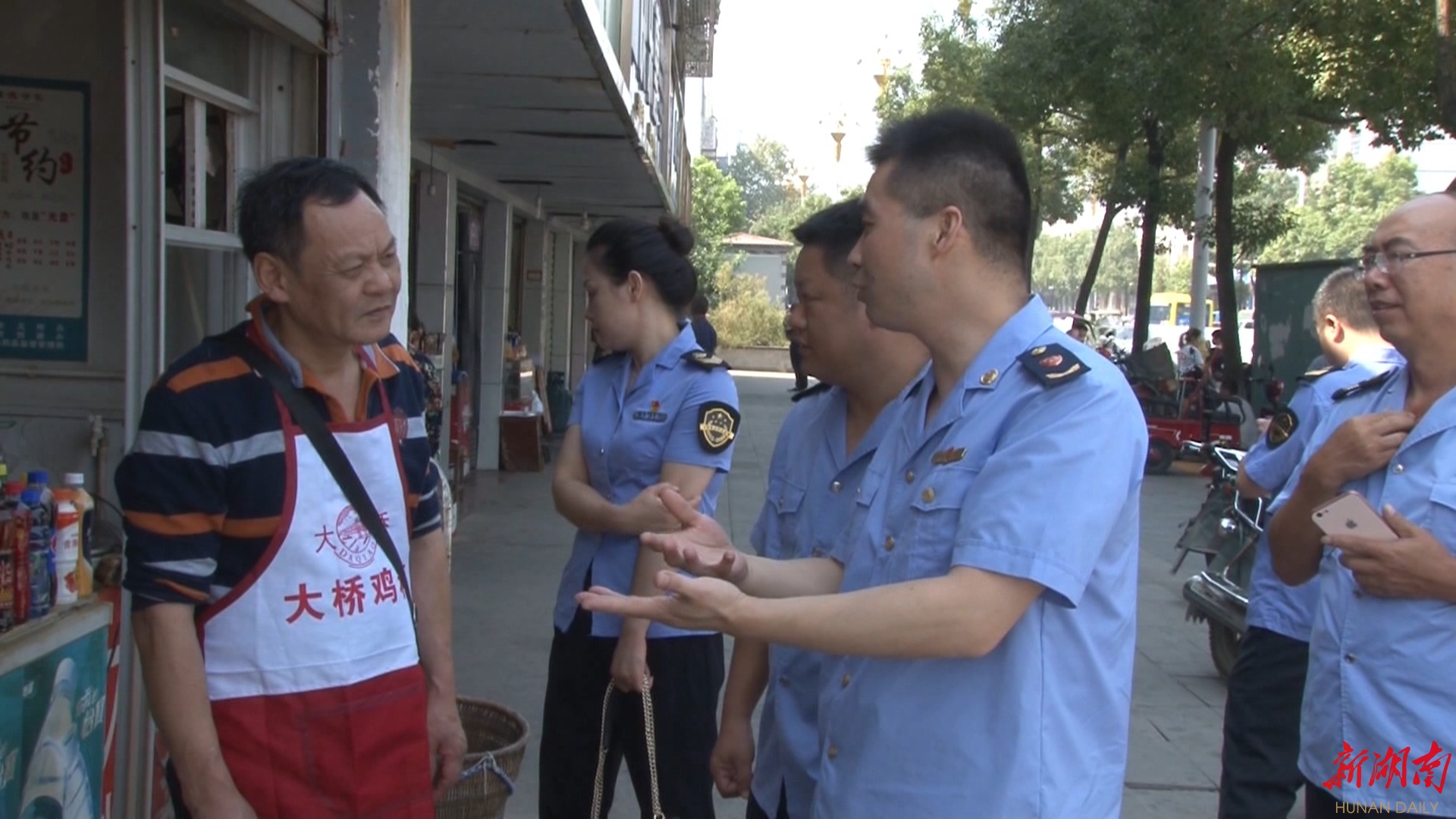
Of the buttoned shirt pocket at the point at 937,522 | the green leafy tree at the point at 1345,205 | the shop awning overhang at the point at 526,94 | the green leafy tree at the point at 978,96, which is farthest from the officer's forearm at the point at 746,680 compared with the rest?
the green leafy tree at the point at 1345,205

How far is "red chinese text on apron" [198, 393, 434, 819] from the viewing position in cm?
229

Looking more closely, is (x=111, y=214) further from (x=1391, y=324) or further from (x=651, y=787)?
(x=1391, y=324)

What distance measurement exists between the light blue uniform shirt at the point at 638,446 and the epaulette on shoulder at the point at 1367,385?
145cm

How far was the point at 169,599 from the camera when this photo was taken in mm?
2188

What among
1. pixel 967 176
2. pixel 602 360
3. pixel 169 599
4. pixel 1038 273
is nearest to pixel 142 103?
pixel 602 360

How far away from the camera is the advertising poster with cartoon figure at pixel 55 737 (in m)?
2.95

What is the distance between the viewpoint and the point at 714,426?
3350 mm

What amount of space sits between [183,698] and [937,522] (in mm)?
1273

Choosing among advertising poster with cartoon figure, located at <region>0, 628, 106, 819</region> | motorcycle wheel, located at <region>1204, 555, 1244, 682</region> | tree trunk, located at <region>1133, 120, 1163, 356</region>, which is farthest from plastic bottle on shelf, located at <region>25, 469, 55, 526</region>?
tree trunk, located at <region>1133, 120, 1163, 356</region>

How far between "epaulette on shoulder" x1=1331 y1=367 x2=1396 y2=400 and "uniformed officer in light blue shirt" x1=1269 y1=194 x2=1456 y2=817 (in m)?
0.08

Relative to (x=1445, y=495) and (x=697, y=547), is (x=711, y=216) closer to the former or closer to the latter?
(x=1445, y=495)

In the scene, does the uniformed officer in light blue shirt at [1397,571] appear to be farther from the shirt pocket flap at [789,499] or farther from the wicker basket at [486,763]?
the wicker basket at [486,763]

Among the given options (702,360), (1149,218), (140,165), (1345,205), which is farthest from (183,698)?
(1345,205)

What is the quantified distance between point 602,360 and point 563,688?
0.90 m
